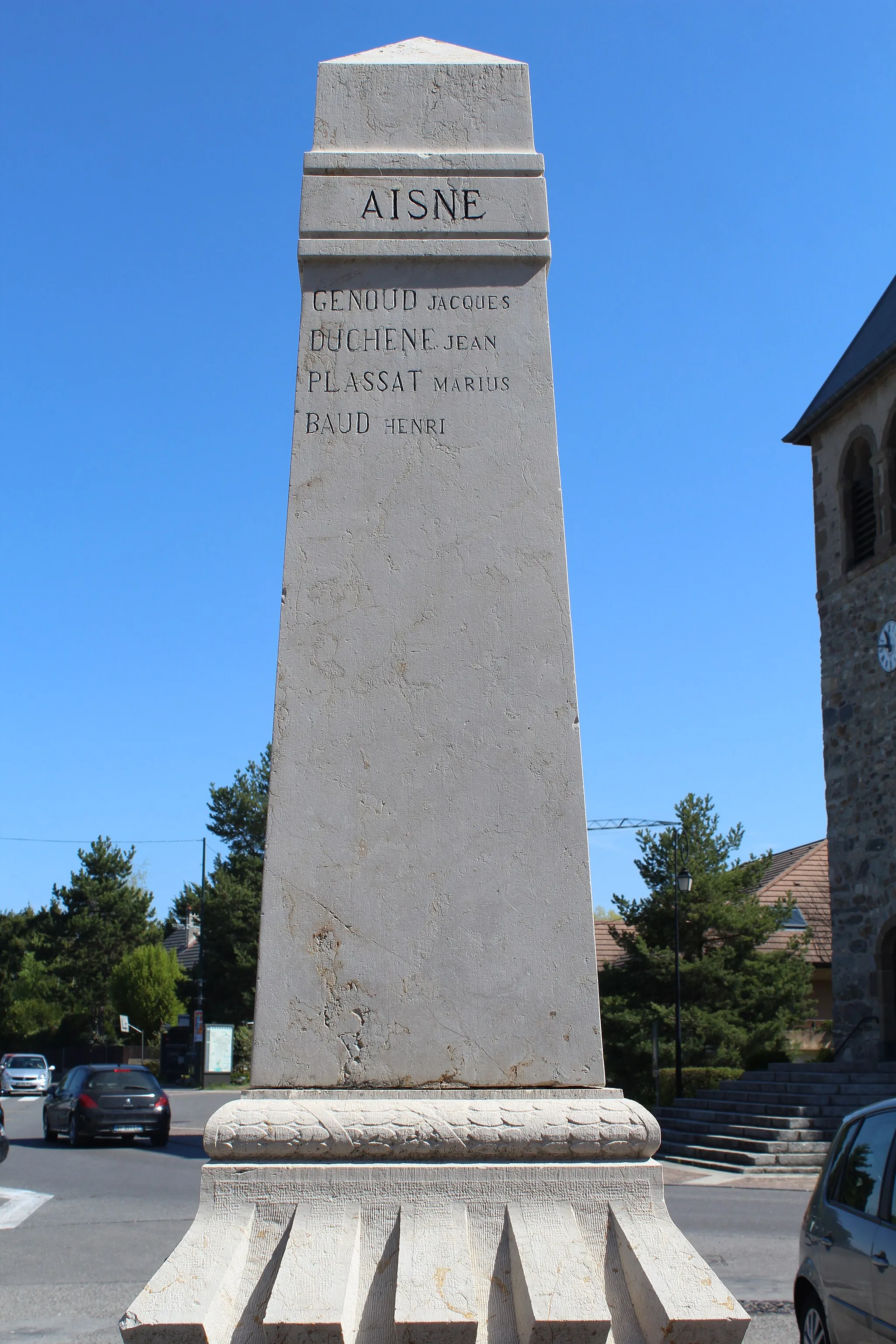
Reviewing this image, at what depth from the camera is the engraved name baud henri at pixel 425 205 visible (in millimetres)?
3734

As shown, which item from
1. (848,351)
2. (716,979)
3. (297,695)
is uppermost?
(848,351)

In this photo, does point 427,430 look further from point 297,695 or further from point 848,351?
point 848,351

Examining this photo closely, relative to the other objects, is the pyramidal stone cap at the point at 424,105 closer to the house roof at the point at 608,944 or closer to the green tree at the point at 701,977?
the green tree at the point at 701,977

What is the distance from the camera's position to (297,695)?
11.0ft

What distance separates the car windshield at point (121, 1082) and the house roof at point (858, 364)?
18088mm

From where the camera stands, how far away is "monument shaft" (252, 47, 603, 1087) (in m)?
3.14

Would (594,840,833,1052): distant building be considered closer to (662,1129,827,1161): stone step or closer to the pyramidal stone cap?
(662,1129,827,1161): stone step

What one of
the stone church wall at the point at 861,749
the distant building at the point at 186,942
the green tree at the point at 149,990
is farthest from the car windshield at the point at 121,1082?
the distant building at the point at 186,942

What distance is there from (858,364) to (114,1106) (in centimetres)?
1995

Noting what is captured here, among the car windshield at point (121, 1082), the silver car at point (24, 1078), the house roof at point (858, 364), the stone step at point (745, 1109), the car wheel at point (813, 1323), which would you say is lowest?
the silver car at point (24, 1078)

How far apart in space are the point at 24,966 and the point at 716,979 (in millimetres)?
46598

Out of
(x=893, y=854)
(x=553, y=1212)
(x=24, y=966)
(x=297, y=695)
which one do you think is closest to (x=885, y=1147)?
(x=553, y=1212)

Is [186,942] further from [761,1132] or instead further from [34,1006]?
[761,1132]

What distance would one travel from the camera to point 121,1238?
35.4 feet
